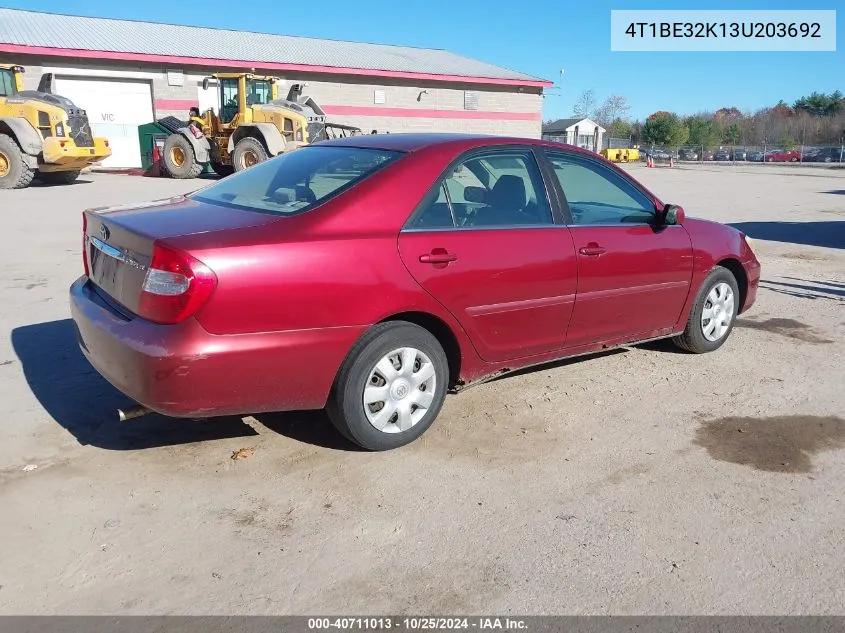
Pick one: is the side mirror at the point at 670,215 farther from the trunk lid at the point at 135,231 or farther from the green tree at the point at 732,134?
the green tree at the point at 732,134

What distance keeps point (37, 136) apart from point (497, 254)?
18010 millimetres

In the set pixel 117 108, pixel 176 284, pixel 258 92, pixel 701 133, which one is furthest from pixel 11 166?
pixel 701 133

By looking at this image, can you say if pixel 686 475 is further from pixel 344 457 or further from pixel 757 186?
pixel 757 186

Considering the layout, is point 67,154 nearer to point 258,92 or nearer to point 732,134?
point 258,92

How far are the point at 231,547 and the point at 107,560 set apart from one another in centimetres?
46

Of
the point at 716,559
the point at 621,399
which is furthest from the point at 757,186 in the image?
the point at 716,559

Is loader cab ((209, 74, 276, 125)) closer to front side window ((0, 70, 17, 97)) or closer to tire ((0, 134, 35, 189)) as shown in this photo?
front side window ((0, 70, 17, 97))

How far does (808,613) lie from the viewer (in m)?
2.52

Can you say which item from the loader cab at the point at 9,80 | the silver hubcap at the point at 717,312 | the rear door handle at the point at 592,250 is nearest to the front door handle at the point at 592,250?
the rear door handle at the point at 592,250

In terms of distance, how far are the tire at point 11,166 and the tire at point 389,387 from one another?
57.4 feet

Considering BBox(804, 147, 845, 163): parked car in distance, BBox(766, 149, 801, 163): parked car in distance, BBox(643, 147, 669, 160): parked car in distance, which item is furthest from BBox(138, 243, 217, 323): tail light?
BBox(804, 147, 845, 163): parked car in distance

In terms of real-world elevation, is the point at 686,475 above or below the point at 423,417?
below

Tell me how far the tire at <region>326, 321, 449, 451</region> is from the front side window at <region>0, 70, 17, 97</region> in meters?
19.8

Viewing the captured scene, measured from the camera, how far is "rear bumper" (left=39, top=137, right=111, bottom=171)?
711 inches
